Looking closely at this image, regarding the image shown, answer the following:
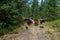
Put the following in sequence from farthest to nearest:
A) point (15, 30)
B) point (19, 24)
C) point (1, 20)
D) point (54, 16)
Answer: point (54, 16) → point (19, 24) → point (15, 30) → point (1, 20)

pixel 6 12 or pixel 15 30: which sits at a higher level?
pixel 6 12

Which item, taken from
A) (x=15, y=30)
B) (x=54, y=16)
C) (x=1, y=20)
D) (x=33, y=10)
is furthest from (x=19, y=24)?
(x=33, y=10)

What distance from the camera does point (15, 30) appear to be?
11906mm

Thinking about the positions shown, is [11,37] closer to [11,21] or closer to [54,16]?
[11,21]

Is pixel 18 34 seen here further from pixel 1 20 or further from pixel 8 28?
pixel 1 20

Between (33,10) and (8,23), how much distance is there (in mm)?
18701

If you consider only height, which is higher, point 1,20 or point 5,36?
point 1,20

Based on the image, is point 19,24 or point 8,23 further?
point 19,24

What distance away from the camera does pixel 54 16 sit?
70.8ft

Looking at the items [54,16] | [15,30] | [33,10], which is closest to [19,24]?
[15,30]

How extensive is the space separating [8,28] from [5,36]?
3.05ft

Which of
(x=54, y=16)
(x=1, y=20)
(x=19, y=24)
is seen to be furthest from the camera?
(x=54, y=16)

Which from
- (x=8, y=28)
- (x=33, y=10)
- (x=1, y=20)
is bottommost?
(x=33, y=10)

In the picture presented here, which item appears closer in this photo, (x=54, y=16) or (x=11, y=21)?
(x=11, y=21)
